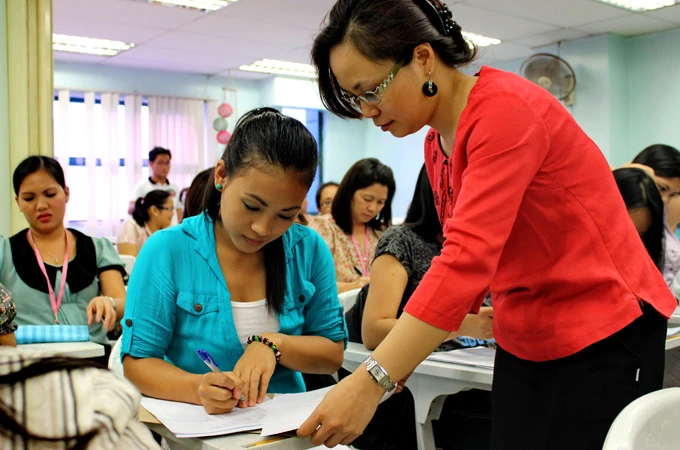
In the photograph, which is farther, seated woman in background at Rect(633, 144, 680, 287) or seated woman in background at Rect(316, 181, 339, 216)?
seated woman in background at Rect(316, 181, 339, 216)

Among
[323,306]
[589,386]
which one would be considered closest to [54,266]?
[323,306]

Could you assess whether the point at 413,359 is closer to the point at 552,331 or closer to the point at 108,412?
the point at 552,331

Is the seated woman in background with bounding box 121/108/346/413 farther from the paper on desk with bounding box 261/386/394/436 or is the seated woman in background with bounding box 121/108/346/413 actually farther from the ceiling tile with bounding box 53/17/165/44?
the ceiling tile with bounding box 53/17/165/44

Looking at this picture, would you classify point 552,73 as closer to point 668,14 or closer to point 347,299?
point 668,14

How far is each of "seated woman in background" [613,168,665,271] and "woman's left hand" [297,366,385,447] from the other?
5.24 ft

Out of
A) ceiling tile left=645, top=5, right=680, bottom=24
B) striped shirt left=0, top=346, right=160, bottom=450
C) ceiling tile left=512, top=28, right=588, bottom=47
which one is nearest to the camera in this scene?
striped shirt left=0, top=346, right=160, bottom=450

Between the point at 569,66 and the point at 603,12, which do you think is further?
the point at 569,66

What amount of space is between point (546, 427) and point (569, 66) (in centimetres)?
640

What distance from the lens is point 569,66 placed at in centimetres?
689

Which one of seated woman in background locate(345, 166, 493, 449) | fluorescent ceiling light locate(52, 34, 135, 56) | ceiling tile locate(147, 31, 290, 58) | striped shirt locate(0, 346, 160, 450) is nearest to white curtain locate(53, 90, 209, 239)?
fluorescent ceiling light locate(52, 34, 135, 56)

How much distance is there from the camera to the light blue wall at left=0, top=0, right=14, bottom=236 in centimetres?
324

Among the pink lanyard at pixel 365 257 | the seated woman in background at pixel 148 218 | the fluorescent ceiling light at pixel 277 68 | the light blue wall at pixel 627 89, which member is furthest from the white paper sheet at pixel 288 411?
the fluorescent ceiling light at pixel 277 68

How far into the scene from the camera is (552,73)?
6887 mm

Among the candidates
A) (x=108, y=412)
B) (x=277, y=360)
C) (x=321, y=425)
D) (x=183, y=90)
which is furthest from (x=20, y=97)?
(x=183, y=90)
